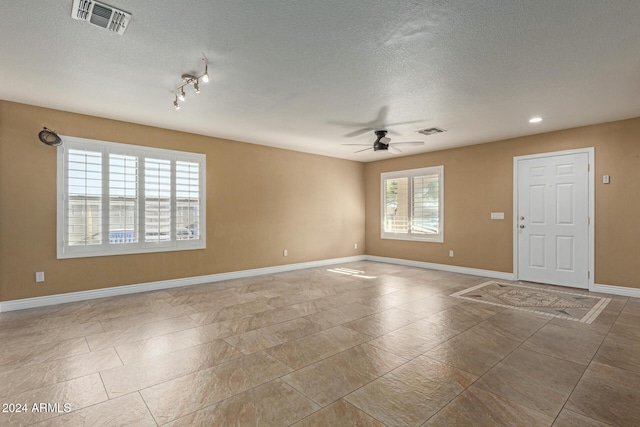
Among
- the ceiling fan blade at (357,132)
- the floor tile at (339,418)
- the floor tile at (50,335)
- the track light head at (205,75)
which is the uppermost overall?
the ceiling fan blade at (357,132)

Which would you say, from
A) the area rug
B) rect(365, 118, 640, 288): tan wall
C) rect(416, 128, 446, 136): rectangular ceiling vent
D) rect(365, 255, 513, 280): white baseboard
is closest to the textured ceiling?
rect(416, 128, 446, 136): rectangular ceiling vent

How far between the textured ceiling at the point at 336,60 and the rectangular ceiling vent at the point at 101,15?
65 millimetres

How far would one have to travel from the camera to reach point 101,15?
2.34 metres

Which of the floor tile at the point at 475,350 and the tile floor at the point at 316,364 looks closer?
the tile floor at the point at 316,364

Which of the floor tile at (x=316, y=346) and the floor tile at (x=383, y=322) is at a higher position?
the floor tile at (x=383, y=322)

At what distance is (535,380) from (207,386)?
8.12 ft

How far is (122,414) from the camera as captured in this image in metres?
2.01

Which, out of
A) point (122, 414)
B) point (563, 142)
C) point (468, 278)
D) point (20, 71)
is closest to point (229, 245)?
point (20, 71)

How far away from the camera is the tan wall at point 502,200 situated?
4773 mm

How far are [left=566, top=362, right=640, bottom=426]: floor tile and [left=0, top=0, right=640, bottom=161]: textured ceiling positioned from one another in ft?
8.93

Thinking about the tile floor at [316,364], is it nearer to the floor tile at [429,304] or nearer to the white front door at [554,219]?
the floor tile at [429,304]

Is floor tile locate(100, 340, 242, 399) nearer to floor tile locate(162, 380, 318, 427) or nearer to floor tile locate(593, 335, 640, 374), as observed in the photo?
floor tile locate(162, 380, 318, 427)

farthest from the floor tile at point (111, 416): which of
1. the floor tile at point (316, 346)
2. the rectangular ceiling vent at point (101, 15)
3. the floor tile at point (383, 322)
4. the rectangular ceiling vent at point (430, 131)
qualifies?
the rectangular ceiling vent at point (430, 131)

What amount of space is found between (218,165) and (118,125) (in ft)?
5.50
